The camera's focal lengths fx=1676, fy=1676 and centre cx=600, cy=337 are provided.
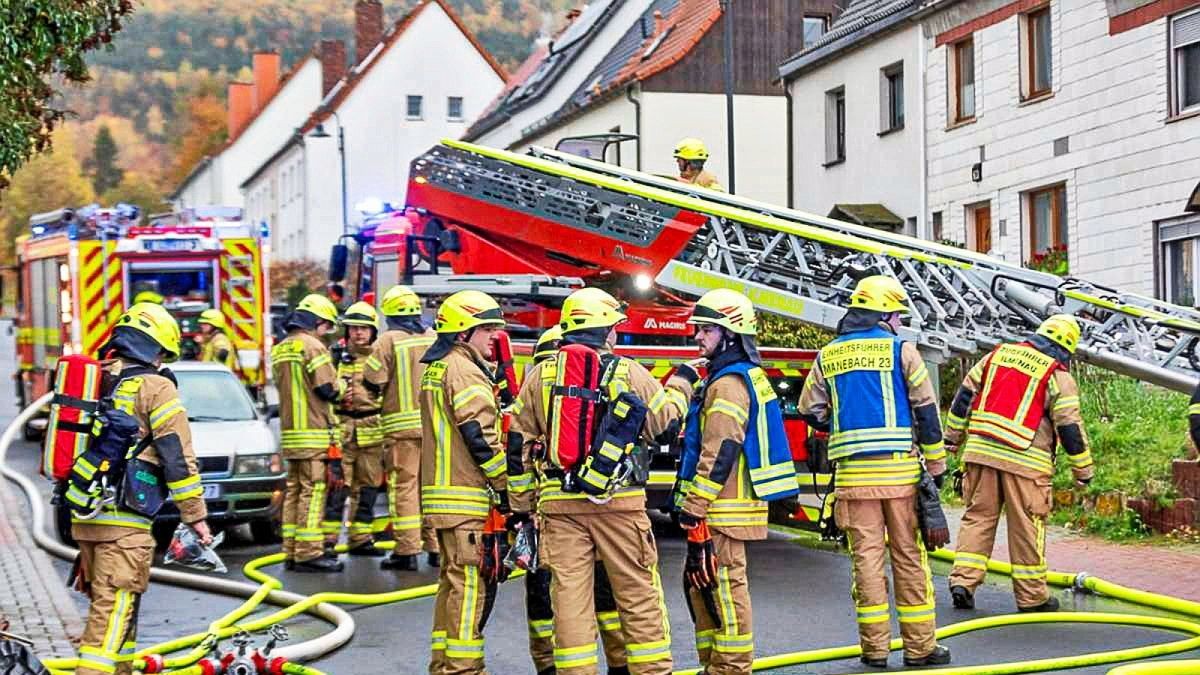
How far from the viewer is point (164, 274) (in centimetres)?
2017

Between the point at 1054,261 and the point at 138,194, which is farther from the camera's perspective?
the point at 138,194

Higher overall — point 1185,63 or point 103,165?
point 103,165

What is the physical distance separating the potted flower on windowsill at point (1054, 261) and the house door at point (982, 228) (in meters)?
1.74

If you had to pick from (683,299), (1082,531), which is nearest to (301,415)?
(683,299)

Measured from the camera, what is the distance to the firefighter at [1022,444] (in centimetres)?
946

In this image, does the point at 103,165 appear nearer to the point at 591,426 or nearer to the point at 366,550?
the point at 366,550

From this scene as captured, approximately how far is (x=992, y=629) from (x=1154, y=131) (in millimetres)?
10493

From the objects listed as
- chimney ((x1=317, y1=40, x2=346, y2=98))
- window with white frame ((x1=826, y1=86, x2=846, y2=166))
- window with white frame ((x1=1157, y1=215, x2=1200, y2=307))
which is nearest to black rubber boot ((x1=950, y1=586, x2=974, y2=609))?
window with white frame ((x1=1157, y1=215, x2=1200, y2=307))

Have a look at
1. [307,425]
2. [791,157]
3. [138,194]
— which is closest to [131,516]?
[307,425]

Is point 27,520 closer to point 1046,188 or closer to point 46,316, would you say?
point 46,316

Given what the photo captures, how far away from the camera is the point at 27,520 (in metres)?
14.7

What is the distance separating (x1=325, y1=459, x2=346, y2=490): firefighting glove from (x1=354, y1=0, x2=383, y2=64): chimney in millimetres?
50370

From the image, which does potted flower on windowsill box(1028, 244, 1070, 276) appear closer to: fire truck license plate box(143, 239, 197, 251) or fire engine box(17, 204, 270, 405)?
fire engine box(17, 204, 270, 405)

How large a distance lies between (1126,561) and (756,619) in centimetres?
309
